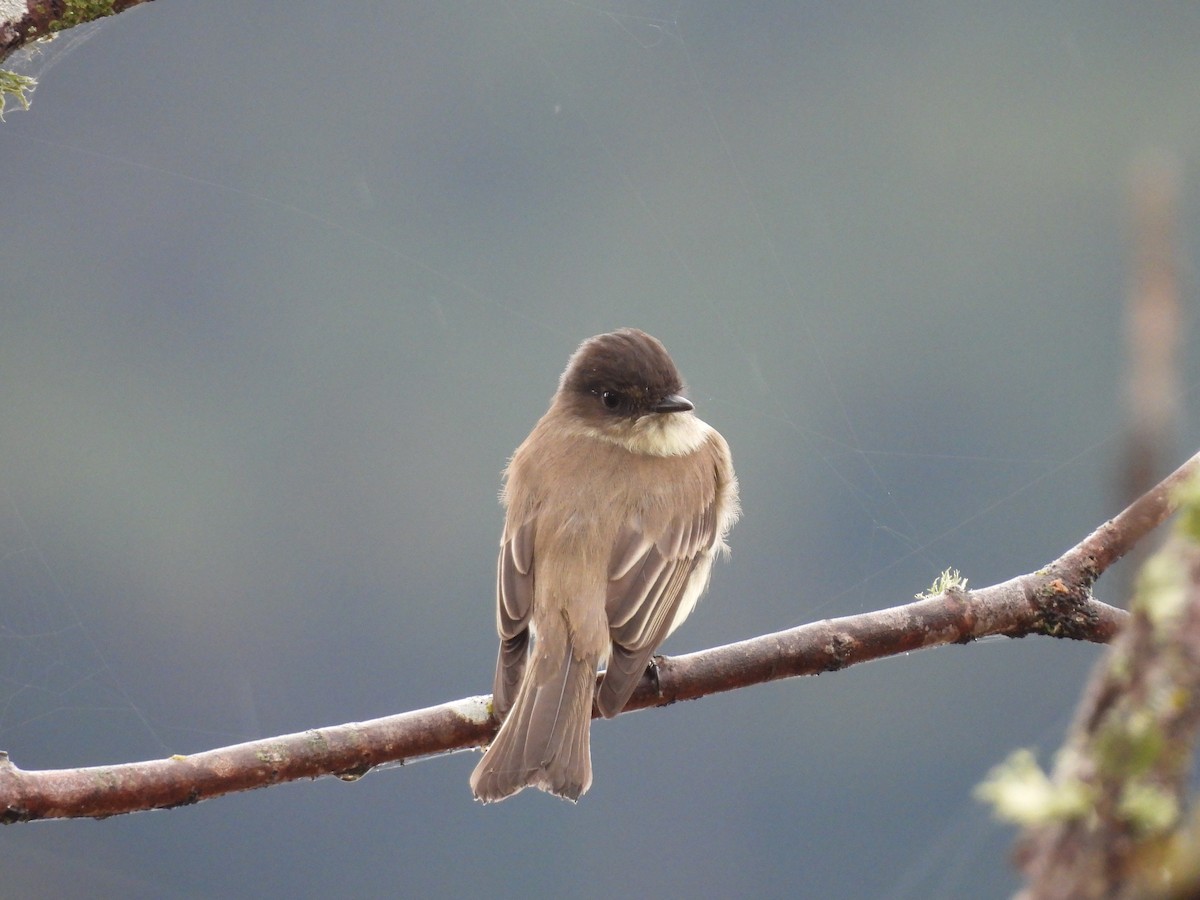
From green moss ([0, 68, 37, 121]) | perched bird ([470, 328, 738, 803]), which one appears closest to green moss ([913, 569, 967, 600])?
perched bird ([470, 328, 738, 803])

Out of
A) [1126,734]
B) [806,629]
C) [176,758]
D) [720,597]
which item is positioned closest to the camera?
[1126,734]

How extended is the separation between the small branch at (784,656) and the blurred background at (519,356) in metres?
27.0

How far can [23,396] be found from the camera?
4153 centimetres

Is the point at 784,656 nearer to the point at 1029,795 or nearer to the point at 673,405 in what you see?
the point at 673,405

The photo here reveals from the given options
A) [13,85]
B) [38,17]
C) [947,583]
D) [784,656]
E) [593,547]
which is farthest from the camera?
[593,547]

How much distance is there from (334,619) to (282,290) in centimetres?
1485

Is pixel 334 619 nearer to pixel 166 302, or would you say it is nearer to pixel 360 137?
pixel 166 302

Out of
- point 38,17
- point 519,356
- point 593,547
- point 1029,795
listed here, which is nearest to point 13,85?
point 38,17

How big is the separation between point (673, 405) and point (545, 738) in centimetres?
154

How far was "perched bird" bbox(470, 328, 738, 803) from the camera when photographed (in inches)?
137

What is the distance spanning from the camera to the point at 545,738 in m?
3.41

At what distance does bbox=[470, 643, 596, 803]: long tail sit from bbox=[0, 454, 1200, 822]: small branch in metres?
0.09

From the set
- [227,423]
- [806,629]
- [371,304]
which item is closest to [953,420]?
[371,304]

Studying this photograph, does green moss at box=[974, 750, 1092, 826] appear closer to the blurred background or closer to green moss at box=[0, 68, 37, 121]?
green moss at box=[0, 68, 37, 121]
